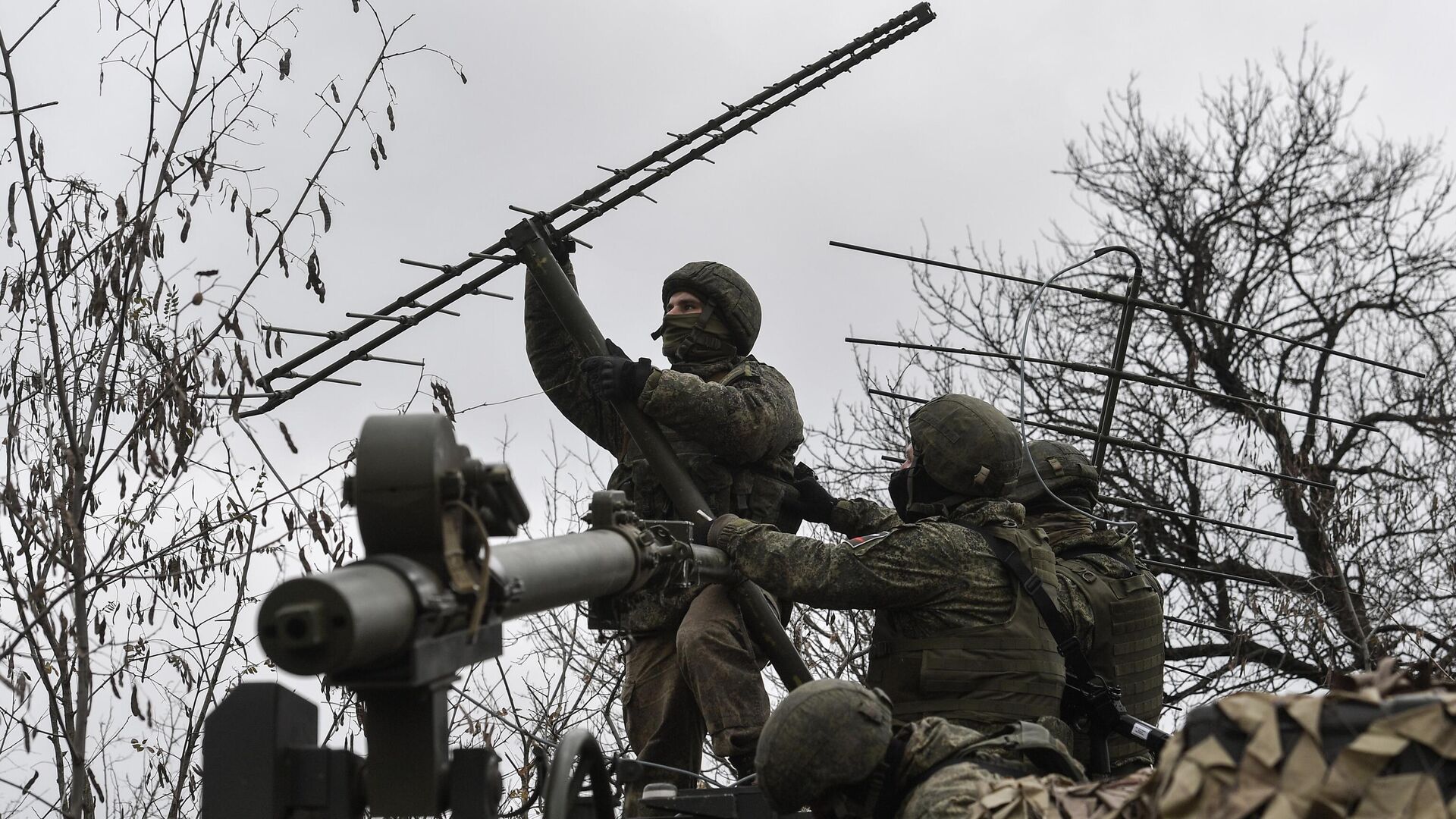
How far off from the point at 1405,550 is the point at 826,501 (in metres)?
12.6

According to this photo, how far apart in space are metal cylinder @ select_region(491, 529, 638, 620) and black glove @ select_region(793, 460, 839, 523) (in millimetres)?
2506

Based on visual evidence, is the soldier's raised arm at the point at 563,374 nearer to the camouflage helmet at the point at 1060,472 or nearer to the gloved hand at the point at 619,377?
the gloved hand at the point at 619,377

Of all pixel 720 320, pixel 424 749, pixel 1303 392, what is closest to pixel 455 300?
pixel 720 320

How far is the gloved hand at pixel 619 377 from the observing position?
6406 millimetres

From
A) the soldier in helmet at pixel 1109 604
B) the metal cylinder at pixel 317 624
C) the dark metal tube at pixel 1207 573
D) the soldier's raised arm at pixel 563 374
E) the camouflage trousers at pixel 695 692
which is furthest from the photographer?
the dark metal tube at pixel 1207 573

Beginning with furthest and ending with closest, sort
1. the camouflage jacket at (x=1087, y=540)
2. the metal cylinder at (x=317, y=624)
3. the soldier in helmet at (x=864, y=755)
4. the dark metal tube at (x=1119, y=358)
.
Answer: the dark metal tube at (x=1119, y=358) < the camouflage jacket at (x=1087, y=540) < the soldier in helmet at (x=864, y=755) < the metal cylinder at (x=317, y=624)

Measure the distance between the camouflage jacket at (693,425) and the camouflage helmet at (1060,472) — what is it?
1656 mm

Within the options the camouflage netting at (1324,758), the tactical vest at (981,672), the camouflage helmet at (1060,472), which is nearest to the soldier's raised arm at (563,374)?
the tactical vest at (981,672)

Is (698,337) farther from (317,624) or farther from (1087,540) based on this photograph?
(317,624)

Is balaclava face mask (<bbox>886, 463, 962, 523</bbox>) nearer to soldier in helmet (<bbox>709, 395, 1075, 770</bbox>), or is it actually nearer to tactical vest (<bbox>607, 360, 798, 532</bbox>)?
soldier in helmet (<bbox>709, 395, 1075, 770</bbox>)

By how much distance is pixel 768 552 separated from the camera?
5.90 metres

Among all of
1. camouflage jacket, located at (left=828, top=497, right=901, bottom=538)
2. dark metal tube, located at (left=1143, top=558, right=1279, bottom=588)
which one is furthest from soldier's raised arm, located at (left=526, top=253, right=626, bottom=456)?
dark metal tube, located at (left=1143, top=558, right=1279, bottom=588)

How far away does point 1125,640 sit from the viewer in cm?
705

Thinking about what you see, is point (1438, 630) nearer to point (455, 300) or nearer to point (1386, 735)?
point (455, 300)
